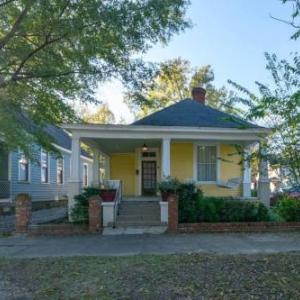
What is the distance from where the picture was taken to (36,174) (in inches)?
812

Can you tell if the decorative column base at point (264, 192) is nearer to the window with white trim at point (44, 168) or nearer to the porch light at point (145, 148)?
the porch light at point (145, 148)

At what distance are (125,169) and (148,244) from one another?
9.35 meters

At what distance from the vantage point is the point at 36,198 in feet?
67.6

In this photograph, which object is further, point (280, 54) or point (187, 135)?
point (187, 135)

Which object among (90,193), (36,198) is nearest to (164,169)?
(90,193)

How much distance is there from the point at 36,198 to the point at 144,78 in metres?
10.9

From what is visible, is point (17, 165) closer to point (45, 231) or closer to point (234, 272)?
point (45, 231)

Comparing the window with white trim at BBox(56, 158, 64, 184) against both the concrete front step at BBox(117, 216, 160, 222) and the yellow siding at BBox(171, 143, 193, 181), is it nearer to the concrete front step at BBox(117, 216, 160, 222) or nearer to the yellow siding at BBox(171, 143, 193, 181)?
the yellow siding at BBox(171, 143, 193, 181)

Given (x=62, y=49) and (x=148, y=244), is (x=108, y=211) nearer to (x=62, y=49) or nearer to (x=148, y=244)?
(x=148, y=244)

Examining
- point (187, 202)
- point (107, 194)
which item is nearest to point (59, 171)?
point (107, 194)

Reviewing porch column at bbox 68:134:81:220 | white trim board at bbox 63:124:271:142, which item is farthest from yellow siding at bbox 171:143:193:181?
porch column at bbox 68:134:81:220

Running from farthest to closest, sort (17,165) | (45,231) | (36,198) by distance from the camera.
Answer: (36,198) → (17,165) → (45,231)

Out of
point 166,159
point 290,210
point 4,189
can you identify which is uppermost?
point 166,159

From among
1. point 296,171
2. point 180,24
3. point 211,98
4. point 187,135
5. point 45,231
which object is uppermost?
point 211,98
